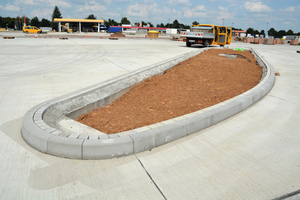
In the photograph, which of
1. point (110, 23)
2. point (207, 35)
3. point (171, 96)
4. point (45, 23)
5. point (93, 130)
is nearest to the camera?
point (93, 130)

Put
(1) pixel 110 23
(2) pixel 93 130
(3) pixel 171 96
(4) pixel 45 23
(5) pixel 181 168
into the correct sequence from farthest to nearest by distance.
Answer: (1) pixel 110 23, (4) pixel 45 23, (3) pixel 171 96, (2) pixel 93 130, (5) pixel 181 168

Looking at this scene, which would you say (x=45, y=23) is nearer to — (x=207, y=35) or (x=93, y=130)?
(x=207, y=35)

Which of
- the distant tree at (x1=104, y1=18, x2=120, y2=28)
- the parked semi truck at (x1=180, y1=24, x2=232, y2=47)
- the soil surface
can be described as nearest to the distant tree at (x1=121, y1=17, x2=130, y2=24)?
the distant tree at (x1=104, y1=18, x2=120, y2=28)

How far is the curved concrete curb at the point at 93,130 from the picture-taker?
3178mm

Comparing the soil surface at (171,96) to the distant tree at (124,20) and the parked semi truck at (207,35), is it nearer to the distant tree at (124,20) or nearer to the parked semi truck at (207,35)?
the parked semi truck at (207,35)

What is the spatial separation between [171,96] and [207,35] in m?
15.6

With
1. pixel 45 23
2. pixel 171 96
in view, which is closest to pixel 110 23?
pixel 45 23

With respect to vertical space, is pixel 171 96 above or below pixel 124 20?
below

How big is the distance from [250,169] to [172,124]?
139cm

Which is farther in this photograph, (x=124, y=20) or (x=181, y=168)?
(x=124, y=20)

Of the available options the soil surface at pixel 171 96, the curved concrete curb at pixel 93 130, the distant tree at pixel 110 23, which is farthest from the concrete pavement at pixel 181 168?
the distant tree at pixel 110 23

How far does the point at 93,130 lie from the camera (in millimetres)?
4137

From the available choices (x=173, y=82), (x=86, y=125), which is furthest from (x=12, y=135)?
(x=173, y=82)

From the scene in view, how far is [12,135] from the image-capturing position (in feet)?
12.4
